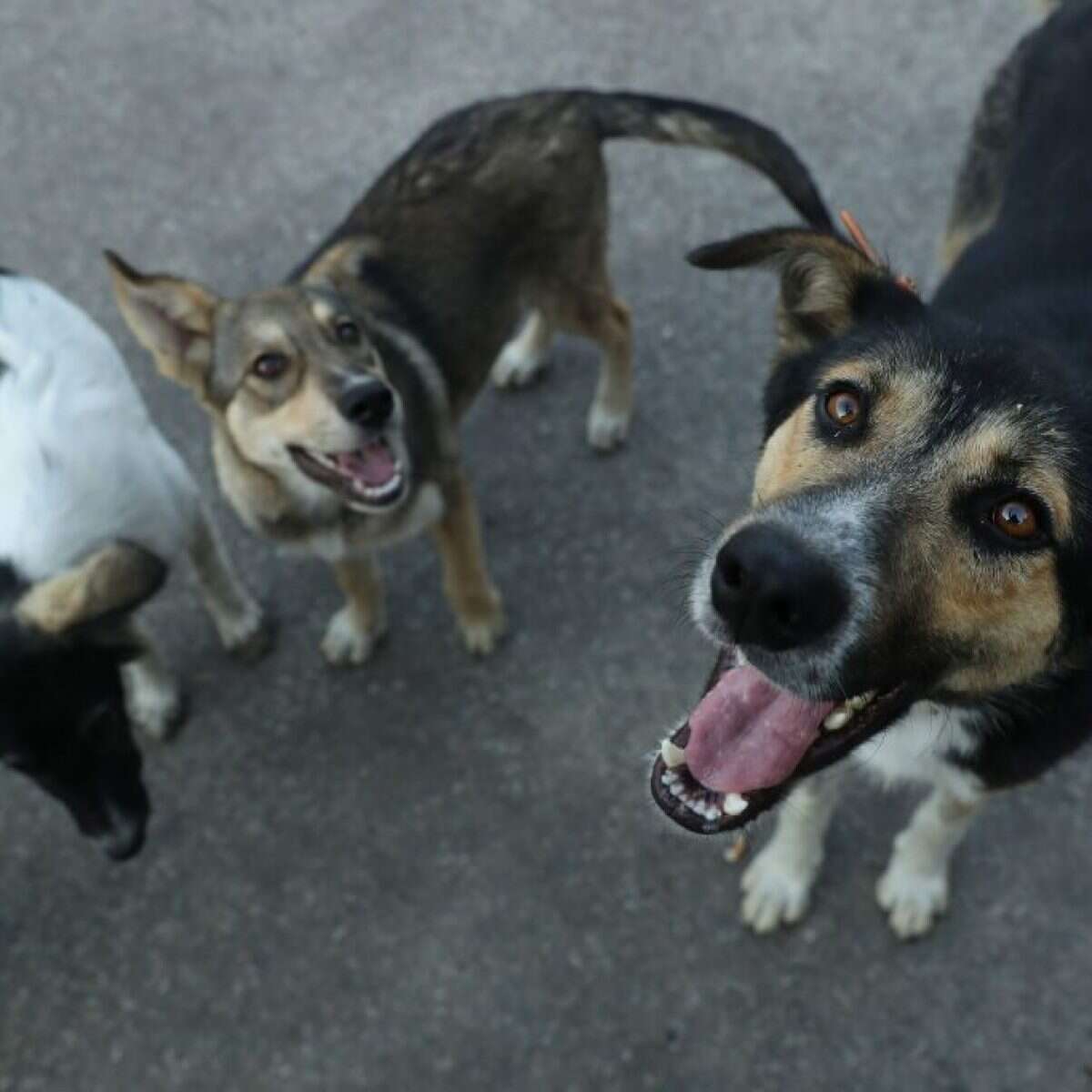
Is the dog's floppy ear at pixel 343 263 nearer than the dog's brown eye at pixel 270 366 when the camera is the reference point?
No

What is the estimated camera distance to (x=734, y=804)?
247cm

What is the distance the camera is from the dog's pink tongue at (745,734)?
2463 millimetres

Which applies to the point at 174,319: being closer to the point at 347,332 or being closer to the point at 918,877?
the point at 347,332

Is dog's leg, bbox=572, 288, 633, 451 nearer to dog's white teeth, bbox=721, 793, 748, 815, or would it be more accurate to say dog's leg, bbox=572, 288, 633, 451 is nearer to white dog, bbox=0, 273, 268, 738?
white dog, bbox=0, 273, 268, 738

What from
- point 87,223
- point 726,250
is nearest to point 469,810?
point 726,250

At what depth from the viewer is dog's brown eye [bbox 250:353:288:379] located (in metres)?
3.33

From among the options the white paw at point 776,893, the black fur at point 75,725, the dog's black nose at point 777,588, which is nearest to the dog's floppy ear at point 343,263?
the black fur at point 75,725

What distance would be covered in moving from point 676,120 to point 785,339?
145cm

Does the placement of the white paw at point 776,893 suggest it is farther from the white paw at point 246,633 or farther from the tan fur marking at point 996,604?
the white paw at point 246,633

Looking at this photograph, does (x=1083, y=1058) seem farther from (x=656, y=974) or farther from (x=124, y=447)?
(x=124, y=447)

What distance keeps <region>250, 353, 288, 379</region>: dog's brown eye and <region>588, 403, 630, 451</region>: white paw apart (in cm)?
147

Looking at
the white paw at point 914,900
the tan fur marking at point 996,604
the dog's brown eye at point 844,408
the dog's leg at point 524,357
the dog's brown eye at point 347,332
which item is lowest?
the white paw at point 914,900

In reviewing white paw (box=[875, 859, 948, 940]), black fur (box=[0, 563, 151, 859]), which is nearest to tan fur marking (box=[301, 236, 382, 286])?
black fur (box=[0, 563, 151, 859])

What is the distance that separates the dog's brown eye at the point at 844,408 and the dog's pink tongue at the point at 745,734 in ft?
1.82
